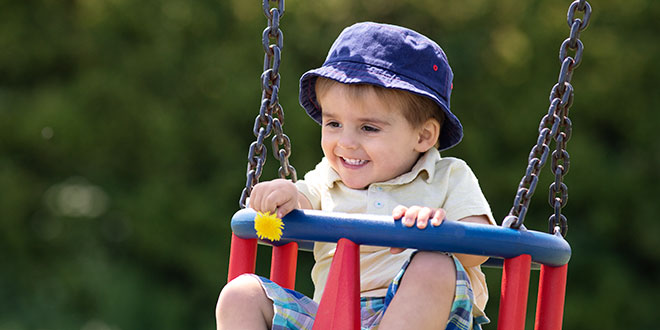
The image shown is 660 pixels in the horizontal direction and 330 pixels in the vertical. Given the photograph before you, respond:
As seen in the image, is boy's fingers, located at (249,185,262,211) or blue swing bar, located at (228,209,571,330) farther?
boy's fingers, located at (249,185,262,211)

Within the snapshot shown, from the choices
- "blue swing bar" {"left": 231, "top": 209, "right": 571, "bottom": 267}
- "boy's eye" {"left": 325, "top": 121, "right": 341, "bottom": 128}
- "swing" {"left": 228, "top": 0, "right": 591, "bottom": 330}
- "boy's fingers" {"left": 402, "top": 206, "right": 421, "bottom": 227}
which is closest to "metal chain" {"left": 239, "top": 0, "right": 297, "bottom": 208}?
"swing" {"left": 228, "top": 0, "right": 591, "bottom": 330}

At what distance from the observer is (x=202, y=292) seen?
23.4 feet

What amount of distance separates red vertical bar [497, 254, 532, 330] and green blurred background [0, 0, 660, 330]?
424cm

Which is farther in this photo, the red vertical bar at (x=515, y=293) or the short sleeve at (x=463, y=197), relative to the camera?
the short sleeve at (x=463, y=197)

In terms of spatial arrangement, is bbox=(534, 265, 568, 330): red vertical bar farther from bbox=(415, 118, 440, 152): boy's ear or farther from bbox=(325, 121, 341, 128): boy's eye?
bbox=(325, 121, 341, 128): boy's eye

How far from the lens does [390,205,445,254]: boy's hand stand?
7.43ft

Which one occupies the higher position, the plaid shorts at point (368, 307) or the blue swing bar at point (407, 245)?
the blue swing bar at point (407, 245)

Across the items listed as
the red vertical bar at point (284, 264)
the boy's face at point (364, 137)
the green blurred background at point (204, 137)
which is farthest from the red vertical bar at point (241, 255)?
the green blurred background at point (204, 137)

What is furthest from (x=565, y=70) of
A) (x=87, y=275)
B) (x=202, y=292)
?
(x=87, y=275)

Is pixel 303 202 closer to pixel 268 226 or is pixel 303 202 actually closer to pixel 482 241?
pixel 268 226

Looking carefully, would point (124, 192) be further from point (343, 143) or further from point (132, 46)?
point (343, 143)

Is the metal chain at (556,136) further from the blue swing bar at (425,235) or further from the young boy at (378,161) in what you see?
the young boy at (378,161)

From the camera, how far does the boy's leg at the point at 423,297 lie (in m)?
A: 2.21

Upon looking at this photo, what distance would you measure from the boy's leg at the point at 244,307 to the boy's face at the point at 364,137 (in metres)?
0.46
